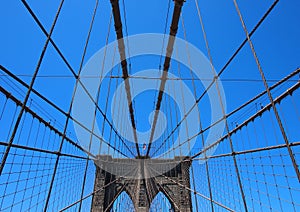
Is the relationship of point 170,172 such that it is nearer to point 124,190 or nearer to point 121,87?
point 124,190

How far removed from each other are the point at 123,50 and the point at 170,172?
10044mm

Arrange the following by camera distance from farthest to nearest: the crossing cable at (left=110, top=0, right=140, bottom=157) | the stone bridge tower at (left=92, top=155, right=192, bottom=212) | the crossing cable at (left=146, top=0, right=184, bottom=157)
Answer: the stone bridge tower at (left=92, top=155, right=192, bottom=212), the crossing cable at (left=110, top=0, right=140, bottom=157), the crossing cable at (left=146, top=0, right=184, bottom=157)

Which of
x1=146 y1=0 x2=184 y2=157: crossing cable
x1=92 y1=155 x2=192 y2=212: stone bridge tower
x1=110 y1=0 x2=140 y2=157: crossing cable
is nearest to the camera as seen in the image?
x1=146 y1=0 x2=184 y2=157: crossing cable

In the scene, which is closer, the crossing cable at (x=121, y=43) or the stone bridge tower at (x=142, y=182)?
the crossing cable at (x=121, y=43)

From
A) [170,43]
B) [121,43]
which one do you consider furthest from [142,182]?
[170,43]

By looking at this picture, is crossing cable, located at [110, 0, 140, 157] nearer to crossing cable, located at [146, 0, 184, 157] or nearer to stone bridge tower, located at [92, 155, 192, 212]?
crossing cable, located at [146, 0, 184, 157]

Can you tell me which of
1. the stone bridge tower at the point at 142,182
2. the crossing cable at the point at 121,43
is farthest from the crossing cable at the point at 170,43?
the stone bridge tower at the point at 142,182

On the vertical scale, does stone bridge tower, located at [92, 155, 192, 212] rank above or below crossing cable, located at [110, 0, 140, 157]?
below

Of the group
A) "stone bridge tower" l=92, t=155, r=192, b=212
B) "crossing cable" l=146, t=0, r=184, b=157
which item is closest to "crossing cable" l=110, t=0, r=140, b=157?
"crossing cable" l=146, t=0, r=184, b=157

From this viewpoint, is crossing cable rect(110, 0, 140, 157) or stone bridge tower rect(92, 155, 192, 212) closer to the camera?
crossing cable rect(110, 0, 140, 157)

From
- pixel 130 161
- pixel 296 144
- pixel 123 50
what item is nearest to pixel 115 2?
pixel 123 50

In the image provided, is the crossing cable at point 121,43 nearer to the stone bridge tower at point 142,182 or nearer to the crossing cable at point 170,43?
the crossing cable at point 170,43

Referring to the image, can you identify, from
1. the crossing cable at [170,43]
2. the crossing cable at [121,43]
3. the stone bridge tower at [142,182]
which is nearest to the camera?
the crossing cable at [170,43]

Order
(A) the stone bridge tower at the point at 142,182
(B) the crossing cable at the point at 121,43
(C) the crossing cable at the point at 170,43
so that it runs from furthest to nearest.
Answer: (A) the stone bridge tower at the point at 142,182 < (B) the crossing cable at the point at 121,43 < (C) the crossing cable at the point at 170,43
